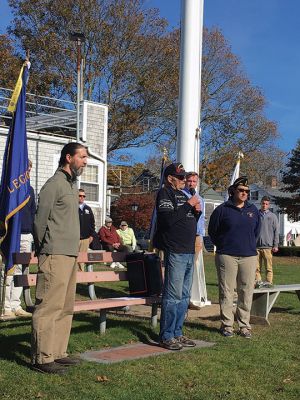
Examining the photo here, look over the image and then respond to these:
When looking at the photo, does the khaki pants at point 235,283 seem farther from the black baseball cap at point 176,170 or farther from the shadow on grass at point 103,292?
the shadow on grass at point 103,292

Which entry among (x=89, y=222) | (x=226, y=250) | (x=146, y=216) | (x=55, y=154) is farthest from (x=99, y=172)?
(x=146, y=216)

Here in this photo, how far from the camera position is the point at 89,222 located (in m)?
10.4

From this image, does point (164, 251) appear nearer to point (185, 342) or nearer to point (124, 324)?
point (185, 342)

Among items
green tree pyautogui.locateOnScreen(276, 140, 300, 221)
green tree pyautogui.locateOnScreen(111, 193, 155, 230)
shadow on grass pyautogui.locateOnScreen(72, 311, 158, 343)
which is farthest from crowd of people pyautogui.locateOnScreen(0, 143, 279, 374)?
green tree pyautogui.locateOnScreen(111, 193, 155, 230)

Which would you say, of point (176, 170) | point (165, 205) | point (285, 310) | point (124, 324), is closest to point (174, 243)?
point (165, 205)

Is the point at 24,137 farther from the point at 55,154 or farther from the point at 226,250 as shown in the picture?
the point at 55,154

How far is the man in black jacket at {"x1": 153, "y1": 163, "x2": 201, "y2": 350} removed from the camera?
6.28m

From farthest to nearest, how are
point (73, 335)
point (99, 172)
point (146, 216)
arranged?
point (146, 216) → point (99, 172) → point (73, 335)

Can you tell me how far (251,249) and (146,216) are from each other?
4105 centimetres

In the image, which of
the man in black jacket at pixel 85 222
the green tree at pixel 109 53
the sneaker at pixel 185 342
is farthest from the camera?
the green tree at pixel 109 53

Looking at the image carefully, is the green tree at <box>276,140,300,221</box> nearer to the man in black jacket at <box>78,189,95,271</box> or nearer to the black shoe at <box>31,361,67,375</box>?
the man in black jacket at <box>78,189,95,271</box>

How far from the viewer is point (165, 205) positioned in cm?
627

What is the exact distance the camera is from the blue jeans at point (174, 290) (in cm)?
632

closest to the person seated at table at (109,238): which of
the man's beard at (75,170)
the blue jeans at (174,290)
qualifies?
the blue jeans at (174,290)
